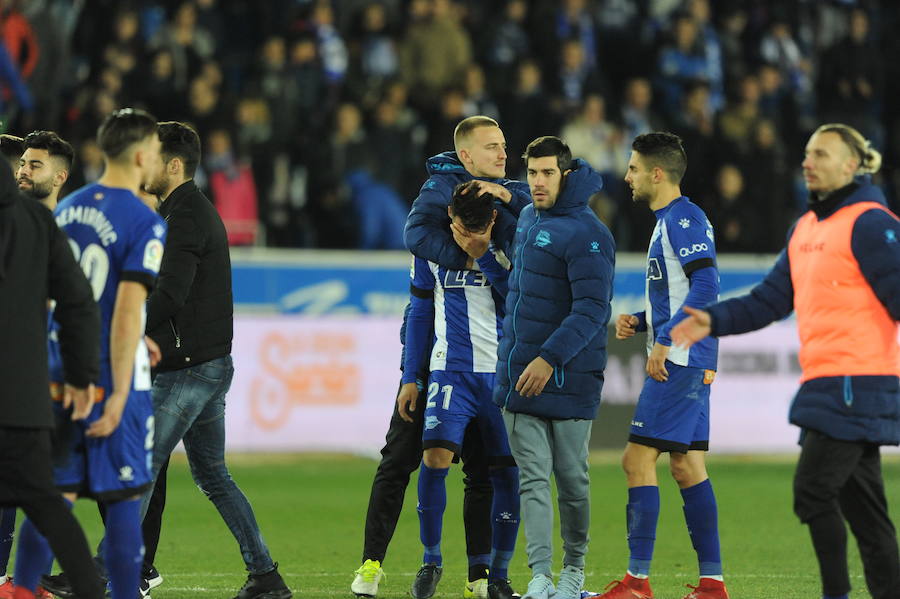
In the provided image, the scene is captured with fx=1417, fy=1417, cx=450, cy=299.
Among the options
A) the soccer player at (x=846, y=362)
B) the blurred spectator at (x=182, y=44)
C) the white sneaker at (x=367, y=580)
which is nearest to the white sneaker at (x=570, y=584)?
the white sneaker at (x=367, y=580)

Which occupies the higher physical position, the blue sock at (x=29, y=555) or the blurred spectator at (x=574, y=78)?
the blurred spectator at (x=574, y=78)

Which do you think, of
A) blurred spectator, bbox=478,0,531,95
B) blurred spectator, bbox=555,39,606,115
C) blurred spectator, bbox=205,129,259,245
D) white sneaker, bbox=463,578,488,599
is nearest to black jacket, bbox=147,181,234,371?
white sneaker, bbox=463,578,488,599

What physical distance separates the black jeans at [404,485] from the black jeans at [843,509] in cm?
224

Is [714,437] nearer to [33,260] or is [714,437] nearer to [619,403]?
[619,403]

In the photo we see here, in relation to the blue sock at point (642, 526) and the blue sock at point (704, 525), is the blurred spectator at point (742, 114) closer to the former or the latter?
the blue sock at point (704, 525)

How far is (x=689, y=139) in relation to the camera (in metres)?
17.8

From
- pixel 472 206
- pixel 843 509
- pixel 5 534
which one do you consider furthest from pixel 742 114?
pixel 5 534

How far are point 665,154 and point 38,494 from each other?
3836 millimetres

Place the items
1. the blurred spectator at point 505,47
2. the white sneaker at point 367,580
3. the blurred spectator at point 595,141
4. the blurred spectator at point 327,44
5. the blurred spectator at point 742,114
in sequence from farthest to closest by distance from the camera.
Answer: the blurred spectator at point 742,114
the blurred spectator at point 505,47
the blurred spectator at point 327,44
the blurred spectator at point 595,141
the white sneaker at point 367,580

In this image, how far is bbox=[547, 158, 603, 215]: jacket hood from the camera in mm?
7234

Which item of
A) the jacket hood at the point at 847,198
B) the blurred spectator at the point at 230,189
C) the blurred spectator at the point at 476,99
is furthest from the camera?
the blurred spectator at the point at 476,99

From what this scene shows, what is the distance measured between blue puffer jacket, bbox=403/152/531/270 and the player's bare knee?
99 centimetres

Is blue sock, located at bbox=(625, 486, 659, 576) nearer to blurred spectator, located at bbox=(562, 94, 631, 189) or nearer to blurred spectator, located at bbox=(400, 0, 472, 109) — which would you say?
blurred spectator, located at bbox=(562, 94, 631, 189)

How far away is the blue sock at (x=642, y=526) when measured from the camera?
741cm
